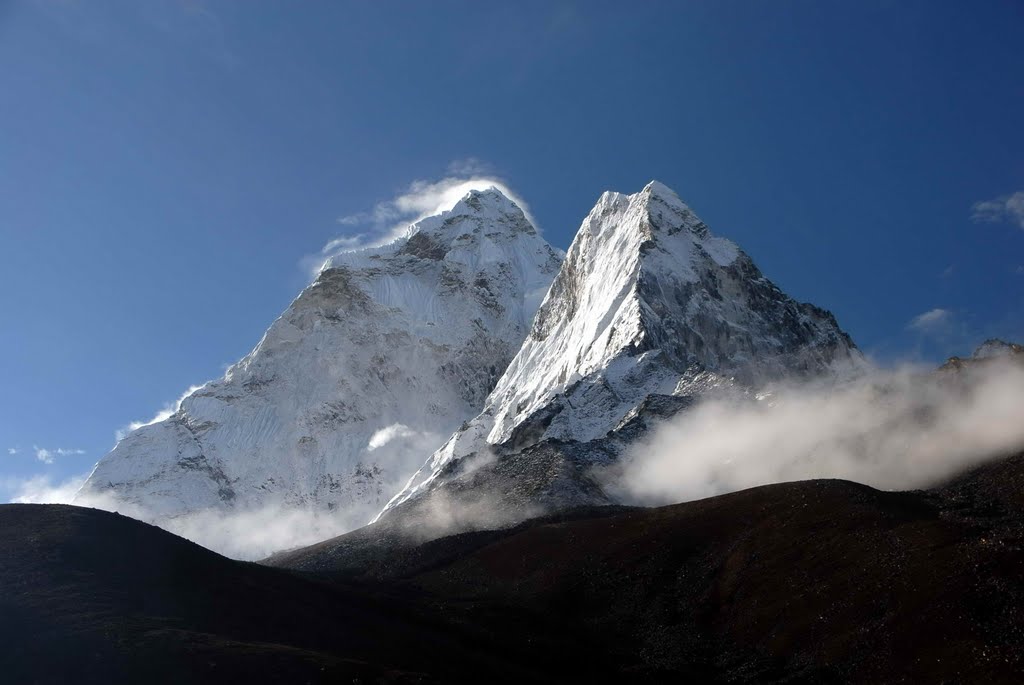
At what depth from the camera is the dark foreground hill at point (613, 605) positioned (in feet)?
193

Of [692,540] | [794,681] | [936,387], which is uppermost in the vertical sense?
[936,387]

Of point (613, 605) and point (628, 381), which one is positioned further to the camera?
point (628, 381)

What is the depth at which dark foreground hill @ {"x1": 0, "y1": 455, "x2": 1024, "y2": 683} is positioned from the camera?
193 feet

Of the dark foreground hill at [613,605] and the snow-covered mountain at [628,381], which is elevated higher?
the snow-covered mountain at [628,381]

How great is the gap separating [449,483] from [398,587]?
190ft

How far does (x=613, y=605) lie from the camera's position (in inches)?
3418

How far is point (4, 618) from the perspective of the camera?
203ft

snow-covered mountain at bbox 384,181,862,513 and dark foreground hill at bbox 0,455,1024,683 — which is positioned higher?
snow-covered mountain at bbox 384,181,862,513

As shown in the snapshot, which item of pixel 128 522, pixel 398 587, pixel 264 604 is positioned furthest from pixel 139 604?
pixel 398 587

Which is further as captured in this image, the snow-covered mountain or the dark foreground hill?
the snow-covered mountain

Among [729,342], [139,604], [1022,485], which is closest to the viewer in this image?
[139,604]

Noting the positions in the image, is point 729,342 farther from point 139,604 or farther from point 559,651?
point 139,604

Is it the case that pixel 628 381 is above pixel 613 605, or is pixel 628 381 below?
above

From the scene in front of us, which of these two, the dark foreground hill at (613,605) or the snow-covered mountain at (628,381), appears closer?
the dark foreground hill at (613,605)
